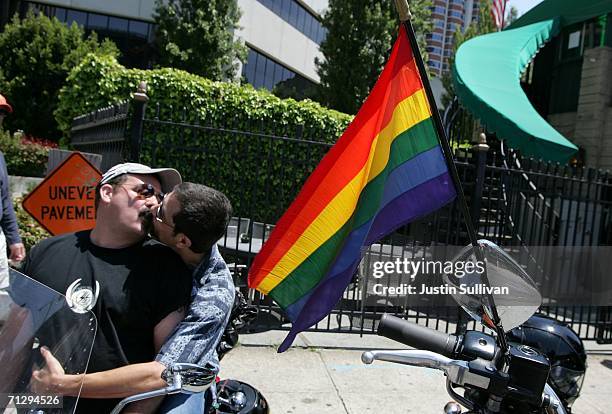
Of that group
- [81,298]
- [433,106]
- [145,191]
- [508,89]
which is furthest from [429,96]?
[508,89]

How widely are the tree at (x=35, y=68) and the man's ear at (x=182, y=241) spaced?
690 inches

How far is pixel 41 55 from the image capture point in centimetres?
1717

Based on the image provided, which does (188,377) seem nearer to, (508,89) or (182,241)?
(182,241)

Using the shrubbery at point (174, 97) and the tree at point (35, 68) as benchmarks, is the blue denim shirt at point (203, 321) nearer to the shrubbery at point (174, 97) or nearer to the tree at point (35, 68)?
the shrubbery at point (174, 97)

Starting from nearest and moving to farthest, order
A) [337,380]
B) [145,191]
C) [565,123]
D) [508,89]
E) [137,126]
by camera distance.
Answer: [145,191], [337,380], [137,126], [508,89], [565,123]

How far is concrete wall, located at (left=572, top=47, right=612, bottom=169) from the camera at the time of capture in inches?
457

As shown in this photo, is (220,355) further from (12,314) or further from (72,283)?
(12,314)

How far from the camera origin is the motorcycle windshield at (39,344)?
1.45m

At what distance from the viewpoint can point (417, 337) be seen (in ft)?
5.56

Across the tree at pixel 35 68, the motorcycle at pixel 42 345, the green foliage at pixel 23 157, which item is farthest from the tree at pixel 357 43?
the motorcycle at pixel 42 345

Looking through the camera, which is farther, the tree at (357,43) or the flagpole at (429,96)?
the tree at (357,43)

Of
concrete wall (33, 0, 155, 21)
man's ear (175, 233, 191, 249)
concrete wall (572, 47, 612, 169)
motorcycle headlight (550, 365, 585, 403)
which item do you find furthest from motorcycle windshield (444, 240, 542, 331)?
concrete wall (33, 0, 155, 21)

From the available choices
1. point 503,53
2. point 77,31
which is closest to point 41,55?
point 77,31

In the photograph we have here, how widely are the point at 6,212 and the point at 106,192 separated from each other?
2.33 m
